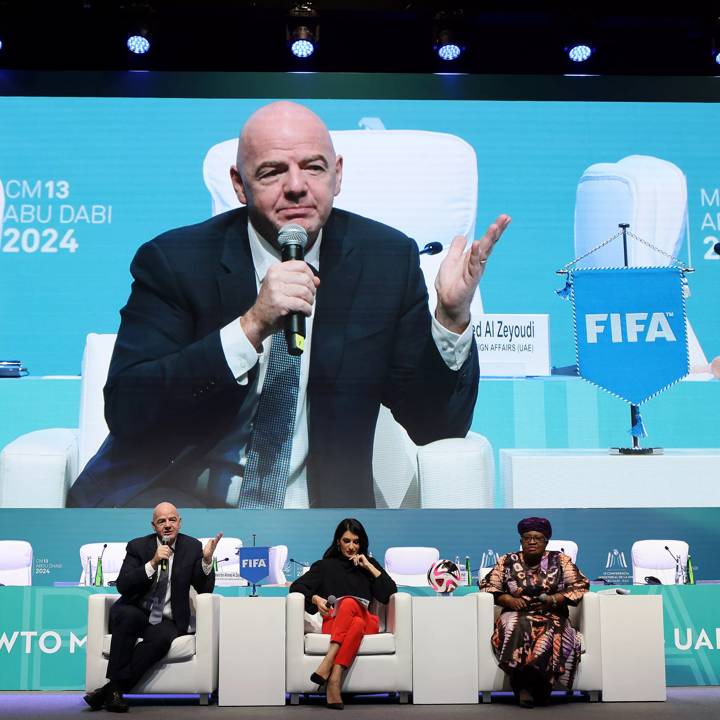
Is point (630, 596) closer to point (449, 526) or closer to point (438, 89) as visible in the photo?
point (449, 526)

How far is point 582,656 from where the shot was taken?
15.4ft

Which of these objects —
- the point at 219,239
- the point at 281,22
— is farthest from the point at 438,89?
the point at 219,239

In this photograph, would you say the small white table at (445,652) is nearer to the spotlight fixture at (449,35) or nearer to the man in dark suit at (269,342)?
the man in dark suit at (269,342)

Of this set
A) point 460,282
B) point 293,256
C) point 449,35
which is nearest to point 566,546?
point 460,282

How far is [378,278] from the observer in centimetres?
698

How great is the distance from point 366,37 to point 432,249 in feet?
4.95

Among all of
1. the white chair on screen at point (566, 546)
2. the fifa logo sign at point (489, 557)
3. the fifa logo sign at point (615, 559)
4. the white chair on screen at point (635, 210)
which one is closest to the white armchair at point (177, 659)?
the white chair on screen at point (566, 546)

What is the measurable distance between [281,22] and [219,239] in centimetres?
152

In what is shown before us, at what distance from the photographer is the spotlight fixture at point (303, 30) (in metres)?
6.92

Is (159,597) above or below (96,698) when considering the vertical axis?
above

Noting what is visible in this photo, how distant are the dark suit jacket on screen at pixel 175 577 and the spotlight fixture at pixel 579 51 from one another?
418 cm

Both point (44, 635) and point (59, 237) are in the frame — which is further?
point (59, 237)

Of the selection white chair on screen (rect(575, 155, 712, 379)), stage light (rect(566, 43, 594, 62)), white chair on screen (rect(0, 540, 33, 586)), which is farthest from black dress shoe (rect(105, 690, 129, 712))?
stage light (rect(566, 43, 594, 62))

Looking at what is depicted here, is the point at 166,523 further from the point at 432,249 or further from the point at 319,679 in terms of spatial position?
→ the point at 432,249
